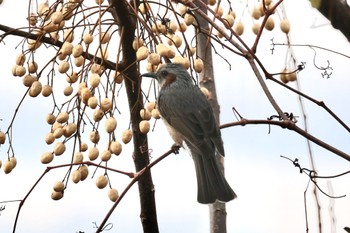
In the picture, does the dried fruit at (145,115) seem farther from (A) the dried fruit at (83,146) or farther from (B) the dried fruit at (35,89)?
(B) the dried fruit at (35,89)

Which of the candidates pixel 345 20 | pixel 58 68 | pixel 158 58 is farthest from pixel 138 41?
pixel 345 20

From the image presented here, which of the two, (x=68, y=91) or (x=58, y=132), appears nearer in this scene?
(x=58, y=132)

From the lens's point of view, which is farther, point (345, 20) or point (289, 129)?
point (289, 129)

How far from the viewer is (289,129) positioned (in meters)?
2.36

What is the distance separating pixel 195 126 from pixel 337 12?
2245 millimetres

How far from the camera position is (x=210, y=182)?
3371 mm

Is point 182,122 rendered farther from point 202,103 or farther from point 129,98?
point 129,98

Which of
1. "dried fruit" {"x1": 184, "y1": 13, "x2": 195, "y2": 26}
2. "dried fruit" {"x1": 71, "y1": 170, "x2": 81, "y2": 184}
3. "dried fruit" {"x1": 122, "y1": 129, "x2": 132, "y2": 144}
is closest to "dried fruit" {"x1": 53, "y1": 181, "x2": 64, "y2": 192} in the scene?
"dried fruit" {"x1": 71, "y1": 170, "x2": 81, "y2": 184}

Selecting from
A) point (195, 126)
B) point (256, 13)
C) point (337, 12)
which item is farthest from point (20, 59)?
point (337, 12)

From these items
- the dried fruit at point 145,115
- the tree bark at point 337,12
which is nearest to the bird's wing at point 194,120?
the dried fruit at point 145,115

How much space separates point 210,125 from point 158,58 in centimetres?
76

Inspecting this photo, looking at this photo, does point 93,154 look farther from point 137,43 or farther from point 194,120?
point 194,120

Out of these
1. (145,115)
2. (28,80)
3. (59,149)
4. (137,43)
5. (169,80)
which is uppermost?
(169,80)

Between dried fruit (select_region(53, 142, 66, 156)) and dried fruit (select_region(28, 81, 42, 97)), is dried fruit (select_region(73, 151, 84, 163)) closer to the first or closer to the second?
dried fruit (select_region(53, 142, 66, 156))
